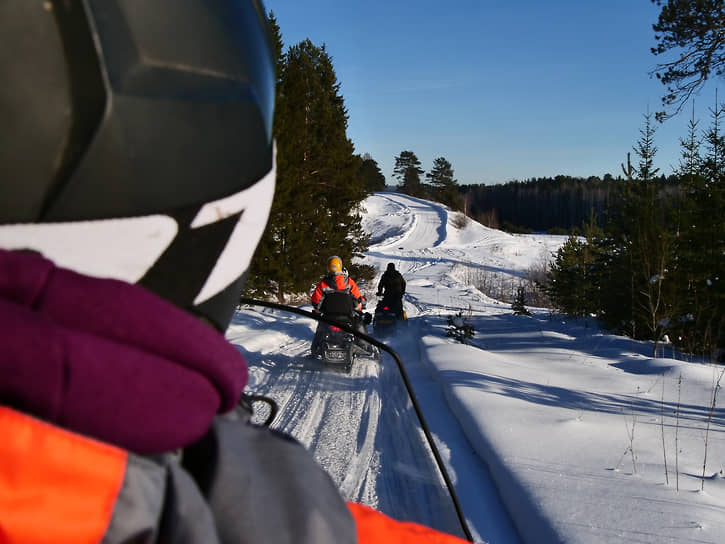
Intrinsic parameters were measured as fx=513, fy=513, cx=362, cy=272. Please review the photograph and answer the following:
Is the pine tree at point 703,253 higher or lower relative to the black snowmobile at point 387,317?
higher

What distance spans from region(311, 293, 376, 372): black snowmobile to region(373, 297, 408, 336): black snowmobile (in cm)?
287

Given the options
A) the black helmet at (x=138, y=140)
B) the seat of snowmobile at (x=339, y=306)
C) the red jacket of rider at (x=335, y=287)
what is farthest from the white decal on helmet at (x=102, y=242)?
the red jacket of rider at (x=335, y=287)

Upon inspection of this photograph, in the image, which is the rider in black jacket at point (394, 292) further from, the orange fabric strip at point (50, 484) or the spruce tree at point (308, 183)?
the orange fabric strip at point (50, 484)

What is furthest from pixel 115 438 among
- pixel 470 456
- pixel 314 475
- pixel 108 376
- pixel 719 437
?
pixel 719 437

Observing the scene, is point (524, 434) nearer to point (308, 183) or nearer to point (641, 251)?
point (641, 251)

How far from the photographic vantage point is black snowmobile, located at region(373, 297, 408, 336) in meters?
11.4

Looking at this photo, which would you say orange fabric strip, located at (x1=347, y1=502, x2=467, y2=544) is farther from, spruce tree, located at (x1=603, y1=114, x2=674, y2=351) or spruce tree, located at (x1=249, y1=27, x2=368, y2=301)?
spruce tree, located at (x1=249, y1=27, x2=368, y2=301)

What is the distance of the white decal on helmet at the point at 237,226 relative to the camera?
90 cm

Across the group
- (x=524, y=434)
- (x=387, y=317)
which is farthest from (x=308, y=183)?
(x=524, y=434)

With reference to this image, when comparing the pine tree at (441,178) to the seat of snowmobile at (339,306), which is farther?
the pine tree at (441,178)

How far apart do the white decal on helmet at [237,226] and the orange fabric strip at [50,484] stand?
0.43 metres

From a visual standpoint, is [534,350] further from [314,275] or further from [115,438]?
[314,275]

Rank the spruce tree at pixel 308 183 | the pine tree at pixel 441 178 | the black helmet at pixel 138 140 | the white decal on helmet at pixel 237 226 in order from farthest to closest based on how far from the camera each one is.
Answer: the pine tree at pixel 441 178
the spruce tree at pixel 308 183
the white decal on helmet at pixel 237 226
the black helmet at pixel 138 140

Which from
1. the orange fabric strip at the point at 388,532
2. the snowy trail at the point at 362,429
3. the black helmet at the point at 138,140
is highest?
the black helmet at the point at 138,140
